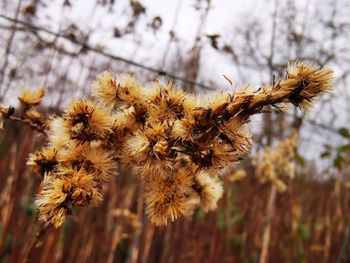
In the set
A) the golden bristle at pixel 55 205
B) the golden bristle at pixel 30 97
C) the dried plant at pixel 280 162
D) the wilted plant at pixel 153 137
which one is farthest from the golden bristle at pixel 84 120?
the dried plant at pixel 280 162

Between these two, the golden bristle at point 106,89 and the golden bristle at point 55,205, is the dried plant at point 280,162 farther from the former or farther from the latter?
the golden bristle at point 55,205

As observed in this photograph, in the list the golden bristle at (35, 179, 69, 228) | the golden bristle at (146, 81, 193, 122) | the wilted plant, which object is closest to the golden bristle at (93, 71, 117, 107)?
the wilted plant

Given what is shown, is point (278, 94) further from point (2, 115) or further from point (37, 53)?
point (37, 53)

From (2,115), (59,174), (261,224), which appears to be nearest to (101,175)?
(59,174)

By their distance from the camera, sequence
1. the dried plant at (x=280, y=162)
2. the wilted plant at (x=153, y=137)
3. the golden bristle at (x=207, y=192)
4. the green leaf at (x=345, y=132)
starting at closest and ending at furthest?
the wilted plant at (x=153, y=137), the golden bristle at (x=207, y=192), the green leaf at (x=345, y=132), the dried plant at (x=280, y=162)

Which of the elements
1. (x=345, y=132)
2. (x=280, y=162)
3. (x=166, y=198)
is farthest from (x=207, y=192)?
(x=280, y=162)

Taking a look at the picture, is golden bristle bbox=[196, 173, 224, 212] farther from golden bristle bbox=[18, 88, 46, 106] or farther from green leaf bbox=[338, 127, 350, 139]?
green leaf bbox=[338, 127, 350, 139]
